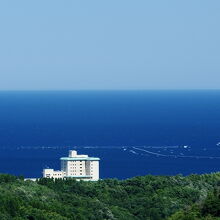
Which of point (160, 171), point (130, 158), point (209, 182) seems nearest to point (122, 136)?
point (130, 158)

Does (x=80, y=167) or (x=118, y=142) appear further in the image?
(x=118, y=142)

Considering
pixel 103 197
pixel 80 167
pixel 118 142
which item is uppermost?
pixel 103 197

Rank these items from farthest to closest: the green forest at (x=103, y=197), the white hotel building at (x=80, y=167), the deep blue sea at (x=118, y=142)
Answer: the deep blue sea at (x=118, y=142), the white hotel building at (x=80, y=167), the green forest at (x=103, y=197)

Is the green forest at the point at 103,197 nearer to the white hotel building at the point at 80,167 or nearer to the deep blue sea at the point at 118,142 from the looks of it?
the white hotel building at the point at 80,167

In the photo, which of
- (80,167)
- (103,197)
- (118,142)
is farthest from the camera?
(118,142)

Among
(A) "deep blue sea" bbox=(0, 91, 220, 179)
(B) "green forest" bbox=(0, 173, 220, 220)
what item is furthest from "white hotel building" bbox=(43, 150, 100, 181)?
(B) "green forest" bbox=(0, 173, 220, 220)

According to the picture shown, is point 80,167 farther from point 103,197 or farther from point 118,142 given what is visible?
point 118,142

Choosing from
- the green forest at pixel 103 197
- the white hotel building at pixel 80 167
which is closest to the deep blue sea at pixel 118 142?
the white hotel building at pixel 80 167

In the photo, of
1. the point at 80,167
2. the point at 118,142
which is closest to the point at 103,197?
the point at 80,167
